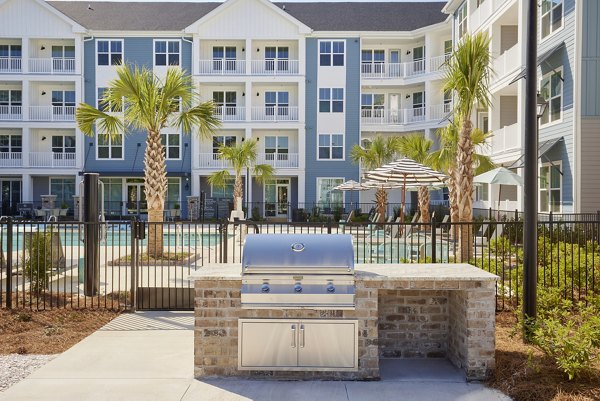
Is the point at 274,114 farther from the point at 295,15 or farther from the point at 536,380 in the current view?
the point at 536,380

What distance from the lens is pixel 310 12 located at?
39.8m

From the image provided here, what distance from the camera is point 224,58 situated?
36.7 metres

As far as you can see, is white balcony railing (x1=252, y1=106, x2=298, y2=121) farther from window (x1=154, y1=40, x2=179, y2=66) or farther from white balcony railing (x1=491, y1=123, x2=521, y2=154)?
white balcony railing (x1=491, y1=123, x2=521, y2=154)

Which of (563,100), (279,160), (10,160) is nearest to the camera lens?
(563,100)

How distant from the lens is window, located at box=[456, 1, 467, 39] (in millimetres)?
30642

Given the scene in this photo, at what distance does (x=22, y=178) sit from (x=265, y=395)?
35.2 metres

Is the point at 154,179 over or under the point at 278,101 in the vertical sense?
under

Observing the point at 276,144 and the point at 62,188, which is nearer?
the point at 276,144

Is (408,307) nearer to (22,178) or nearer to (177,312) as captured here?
(177,312)

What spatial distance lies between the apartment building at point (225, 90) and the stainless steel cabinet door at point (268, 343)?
29.4 metres

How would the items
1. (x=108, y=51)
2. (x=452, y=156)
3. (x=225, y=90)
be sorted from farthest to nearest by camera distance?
(x=225, y=90)
(x=108, y=51)
(x=452, y=156)

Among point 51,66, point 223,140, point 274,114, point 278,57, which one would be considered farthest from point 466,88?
point 51,66

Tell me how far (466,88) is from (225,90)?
83.5 feet

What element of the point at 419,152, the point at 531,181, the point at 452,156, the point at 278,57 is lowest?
the point at 531,181
